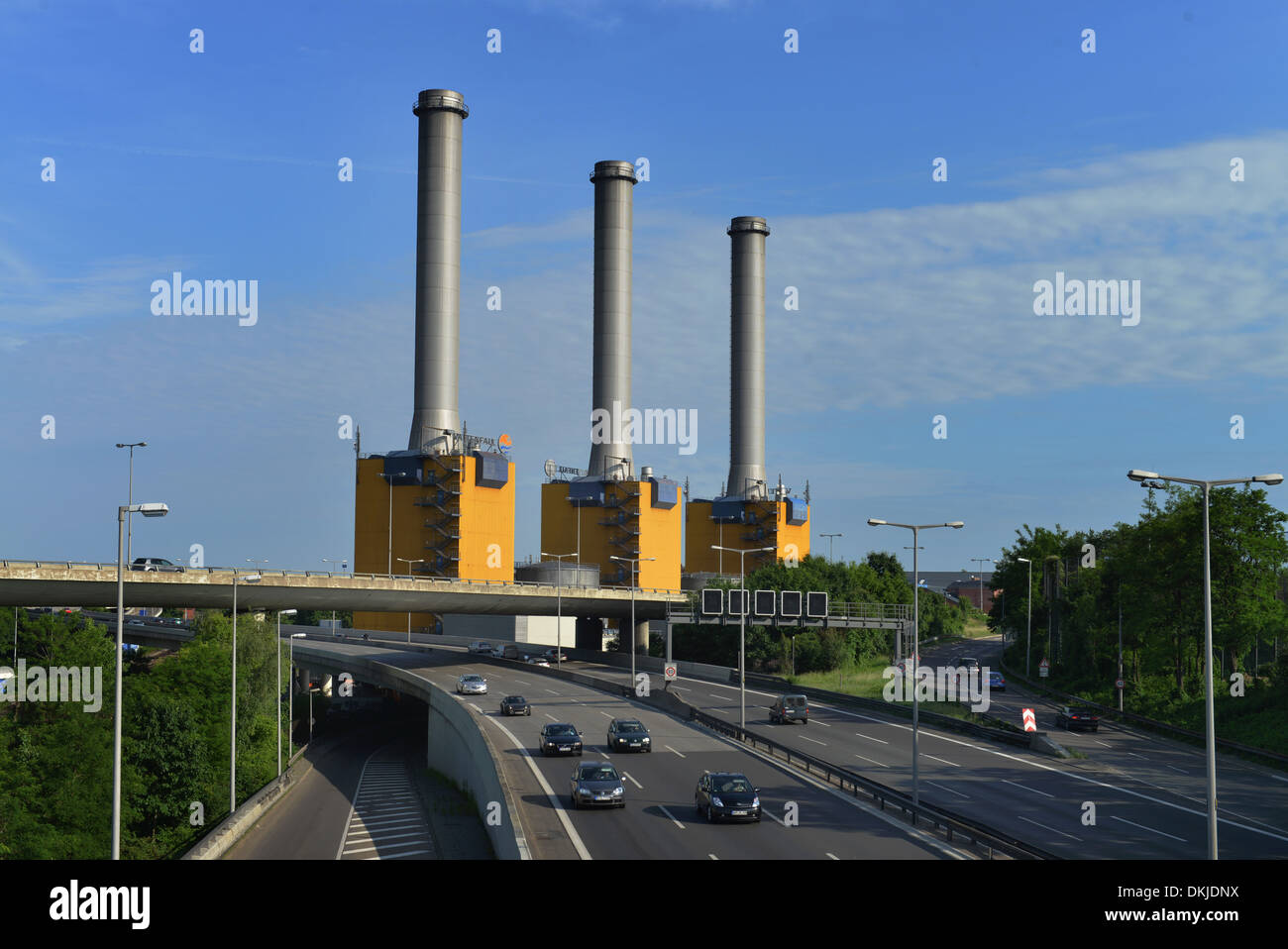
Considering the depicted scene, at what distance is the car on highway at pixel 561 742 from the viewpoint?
5231 centimetres

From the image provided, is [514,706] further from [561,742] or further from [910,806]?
[910,806]

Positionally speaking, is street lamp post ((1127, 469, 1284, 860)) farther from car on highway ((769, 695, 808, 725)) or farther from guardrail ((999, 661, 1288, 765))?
car on highway ((769, 695, 808, 725))

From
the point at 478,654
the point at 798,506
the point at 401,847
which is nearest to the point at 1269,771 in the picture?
the point at 401,847

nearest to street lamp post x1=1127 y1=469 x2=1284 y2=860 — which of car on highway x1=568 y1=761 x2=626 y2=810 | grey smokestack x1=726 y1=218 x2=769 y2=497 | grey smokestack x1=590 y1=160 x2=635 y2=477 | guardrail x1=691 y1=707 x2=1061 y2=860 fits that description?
guardrail x1=691 y1=707 x2=1061 y2=860

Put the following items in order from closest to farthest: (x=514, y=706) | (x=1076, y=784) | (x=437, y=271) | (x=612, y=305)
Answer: (x=1076, y=784), (x=514, y=706), (x=437, y=271), (x=612, y=305)

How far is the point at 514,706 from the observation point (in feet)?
229

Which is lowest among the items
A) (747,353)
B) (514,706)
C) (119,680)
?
Answer: (514,706)

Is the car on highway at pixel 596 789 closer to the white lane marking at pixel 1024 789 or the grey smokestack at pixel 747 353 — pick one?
the white lane marking at pixel 1024 789

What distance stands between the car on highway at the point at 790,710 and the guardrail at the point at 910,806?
8220mm

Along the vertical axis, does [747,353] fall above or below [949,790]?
above

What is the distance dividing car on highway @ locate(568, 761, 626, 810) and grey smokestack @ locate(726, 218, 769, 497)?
112491 mm

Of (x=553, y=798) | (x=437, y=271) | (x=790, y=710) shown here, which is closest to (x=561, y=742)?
(x=553, y=798)

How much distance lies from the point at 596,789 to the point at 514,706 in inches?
1248
